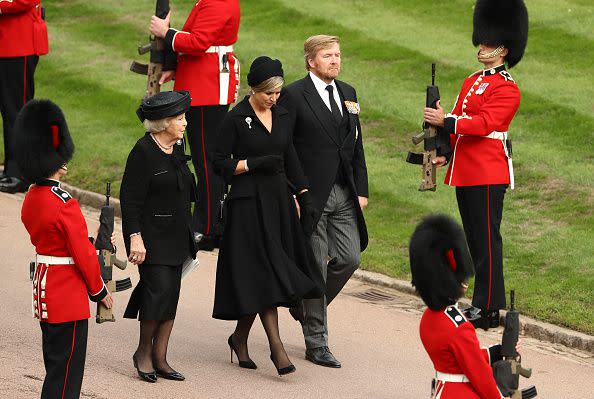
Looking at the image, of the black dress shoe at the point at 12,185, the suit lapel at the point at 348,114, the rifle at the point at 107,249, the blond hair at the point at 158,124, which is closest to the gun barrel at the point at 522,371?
the rifle at the point at 107,249

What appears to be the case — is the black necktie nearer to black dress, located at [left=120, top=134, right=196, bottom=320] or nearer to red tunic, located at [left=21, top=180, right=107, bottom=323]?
black dress, located at [left=120, top=134, right=196, bottom=320]

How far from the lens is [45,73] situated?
1792cm

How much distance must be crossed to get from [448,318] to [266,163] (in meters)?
2.51

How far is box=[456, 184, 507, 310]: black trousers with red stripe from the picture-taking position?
418 inches

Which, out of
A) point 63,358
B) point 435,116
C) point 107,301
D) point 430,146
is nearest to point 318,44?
point 435,116

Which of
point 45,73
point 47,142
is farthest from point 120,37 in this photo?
point 47,142

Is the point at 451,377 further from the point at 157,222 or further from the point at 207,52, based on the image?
the point at 207,52

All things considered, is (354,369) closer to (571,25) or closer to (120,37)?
(571,25)

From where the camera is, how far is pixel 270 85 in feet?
31.3

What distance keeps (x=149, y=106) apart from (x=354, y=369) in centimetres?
206

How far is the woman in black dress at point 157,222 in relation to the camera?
363 inches

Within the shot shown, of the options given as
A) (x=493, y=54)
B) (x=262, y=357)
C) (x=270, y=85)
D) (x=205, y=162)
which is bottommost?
(x=262, y=357)

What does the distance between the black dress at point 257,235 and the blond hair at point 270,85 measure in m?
0.16

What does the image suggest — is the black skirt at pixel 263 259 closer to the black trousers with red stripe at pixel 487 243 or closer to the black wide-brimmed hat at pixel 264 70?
the black wide-brimmed hat at pixel 264 70
